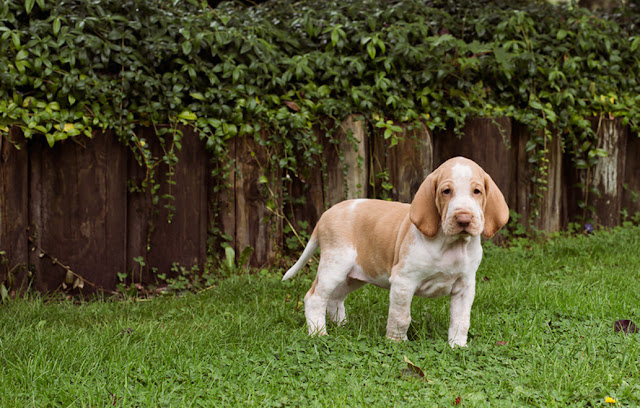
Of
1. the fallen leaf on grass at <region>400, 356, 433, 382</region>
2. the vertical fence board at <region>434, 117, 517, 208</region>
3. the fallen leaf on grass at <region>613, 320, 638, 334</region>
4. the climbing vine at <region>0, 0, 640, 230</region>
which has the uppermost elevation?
the climbing vine at <region>0, 0, 640, 230</region>

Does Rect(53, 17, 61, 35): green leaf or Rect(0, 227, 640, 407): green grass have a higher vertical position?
Rect(53, 17, 61, 35): green leaf

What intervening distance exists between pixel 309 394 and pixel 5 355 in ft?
5.51

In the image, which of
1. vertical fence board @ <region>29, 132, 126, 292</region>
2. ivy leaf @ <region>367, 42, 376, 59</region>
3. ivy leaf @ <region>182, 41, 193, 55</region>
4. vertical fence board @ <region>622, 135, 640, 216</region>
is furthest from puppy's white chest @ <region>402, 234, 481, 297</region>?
vertical fence board @ <region>622, 135, 640, 216</region>

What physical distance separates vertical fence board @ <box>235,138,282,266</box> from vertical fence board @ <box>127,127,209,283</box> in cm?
33

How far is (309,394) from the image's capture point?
3070 millimetres

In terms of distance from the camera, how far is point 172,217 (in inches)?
215

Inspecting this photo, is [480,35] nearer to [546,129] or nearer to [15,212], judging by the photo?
[546,129]

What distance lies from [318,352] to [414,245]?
0.78 meters

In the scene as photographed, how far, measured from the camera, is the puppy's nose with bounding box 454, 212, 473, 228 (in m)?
3.22

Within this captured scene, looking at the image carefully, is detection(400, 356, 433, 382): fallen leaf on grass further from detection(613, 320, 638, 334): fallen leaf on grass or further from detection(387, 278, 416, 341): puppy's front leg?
detection(613, 320, 638, 334): fallen leaf on grass

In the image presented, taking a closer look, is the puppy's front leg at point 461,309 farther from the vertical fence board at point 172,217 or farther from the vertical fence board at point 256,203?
the vertical fence board at point 172,217

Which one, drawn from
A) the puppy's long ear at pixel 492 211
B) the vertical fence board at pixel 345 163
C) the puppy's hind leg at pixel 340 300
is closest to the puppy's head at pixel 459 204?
the puppy's long ear at pixel 492 211

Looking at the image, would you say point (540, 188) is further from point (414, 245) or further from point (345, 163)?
point (414, 245)

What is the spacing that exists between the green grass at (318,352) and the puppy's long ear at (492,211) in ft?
2.22
